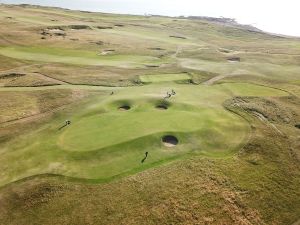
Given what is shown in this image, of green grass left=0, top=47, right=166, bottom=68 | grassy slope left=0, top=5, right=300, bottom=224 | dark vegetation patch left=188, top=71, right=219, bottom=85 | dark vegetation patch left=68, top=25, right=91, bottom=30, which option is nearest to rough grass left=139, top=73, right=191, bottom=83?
dark vegetation patch left=188, top=71, right=219, bottom=85

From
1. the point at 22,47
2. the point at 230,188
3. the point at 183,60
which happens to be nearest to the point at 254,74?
the point at 183,60

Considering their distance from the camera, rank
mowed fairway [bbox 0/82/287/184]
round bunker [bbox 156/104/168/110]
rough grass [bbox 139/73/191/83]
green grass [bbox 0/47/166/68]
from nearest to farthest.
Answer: mowed fairway [bbox 0/82/287/184], round bunker [bbox 156/104/168/110], rough grass [bbox 139/73/191/83], green grass [bbox 0/47/166/68]

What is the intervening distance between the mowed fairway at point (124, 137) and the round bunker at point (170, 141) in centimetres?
43

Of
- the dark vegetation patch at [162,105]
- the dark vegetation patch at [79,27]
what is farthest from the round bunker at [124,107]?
the dark vegetation patch at [79,27]

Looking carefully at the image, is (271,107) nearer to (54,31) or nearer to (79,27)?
(54,31)

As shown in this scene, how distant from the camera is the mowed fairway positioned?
33594 mm

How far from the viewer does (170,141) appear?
3859cm

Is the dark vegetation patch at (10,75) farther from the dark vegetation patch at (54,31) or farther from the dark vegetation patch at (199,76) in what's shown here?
the dark vegetation patch at (54,31)

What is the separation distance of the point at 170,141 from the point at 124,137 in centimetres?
510

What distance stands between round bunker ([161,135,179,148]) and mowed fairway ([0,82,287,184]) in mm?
427

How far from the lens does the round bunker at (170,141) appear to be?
Result: 37869 millimetres

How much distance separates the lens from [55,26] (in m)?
111

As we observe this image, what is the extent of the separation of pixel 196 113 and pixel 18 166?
22.8m

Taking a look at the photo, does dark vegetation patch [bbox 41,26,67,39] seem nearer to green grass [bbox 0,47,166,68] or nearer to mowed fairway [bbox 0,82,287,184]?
green grass [bbox 0,47,166,68]
